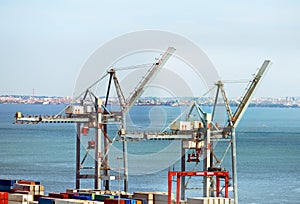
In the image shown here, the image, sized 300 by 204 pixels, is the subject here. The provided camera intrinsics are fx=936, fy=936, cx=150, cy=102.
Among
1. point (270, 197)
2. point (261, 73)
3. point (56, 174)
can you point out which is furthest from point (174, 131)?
point (56, 174)

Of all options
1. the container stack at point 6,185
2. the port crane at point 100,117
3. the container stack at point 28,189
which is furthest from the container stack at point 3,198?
the port crane at point 100,117

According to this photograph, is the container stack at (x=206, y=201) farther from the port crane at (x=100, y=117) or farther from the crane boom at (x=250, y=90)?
the port crane at (x=100, y=117)

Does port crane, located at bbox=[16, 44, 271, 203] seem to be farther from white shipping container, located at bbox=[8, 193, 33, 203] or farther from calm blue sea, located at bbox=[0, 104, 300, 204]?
calm blue sea, located at bbox=[0, 104, 300, 204]

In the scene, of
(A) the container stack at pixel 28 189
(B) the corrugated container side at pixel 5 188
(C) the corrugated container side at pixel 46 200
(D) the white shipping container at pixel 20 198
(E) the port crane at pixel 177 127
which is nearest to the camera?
(C) the corrugated container side at pixel 46 200

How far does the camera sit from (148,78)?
2672 inches

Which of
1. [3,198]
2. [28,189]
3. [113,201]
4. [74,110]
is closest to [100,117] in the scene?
[74,110]

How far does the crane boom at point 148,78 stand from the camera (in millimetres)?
67125

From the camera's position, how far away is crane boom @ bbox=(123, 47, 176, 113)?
67.1m

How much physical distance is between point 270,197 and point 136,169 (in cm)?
2622

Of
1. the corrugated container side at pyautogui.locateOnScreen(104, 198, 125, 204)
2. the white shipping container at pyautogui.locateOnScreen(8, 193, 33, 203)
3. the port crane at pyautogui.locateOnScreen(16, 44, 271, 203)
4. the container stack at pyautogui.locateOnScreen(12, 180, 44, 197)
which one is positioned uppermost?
the port crane at pyautogui.locateOnScreen(16, 44, 271, 203)

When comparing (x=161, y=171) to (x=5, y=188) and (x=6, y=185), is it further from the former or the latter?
(x=5, y=188)

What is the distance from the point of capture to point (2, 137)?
162000mm

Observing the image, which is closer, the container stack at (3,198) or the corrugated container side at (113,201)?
the corrugated container side at (113,201)

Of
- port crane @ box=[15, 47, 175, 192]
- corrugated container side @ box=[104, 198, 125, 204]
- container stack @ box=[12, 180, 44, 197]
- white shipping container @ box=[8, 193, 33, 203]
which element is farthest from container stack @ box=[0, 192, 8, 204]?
port crane @ box=[15, 47, 175, 192]
